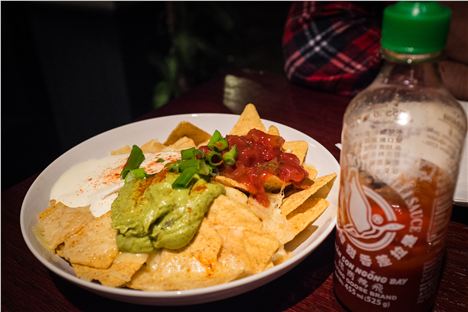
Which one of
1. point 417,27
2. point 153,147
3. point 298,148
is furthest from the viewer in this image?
point 153,147

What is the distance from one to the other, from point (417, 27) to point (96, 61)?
298cm

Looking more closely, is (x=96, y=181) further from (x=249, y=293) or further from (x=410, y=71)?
(x=410, y=71)

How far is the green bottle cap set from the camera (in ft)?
2.08

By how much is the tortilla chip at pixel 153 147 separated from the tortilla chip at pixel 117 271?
458mm

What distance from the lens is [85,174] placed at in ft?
4.17

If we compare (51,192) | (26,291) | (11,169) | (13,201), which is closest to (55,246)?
(26,291)

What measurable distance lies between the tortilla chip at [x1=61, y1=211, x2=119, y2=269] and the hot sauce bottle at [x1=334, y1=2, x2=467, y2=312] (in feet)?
1.49

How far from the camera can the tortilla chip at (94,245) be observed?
0.93 m

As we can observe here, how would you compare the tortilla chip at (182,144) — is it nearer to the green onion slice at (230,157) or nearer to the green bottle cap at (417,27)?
the green onion slice at (230,157)

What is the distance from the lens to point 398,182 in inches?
29.6

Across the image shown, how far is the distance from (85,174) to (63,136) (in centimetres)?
228

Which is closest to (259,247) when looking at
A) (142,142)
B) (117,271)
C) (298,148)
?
(117,271)

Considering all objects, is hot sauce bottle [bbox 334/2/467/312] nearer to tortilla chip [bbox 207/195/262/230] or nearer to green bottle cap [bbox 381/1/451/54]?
green bottle cap [bbox 381/1/451/54]

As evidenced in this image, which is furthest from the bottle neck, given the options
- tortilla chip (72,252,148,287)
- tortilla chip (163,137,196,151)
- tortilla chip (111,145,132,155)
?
tortilla chip (111,145,132,155)
